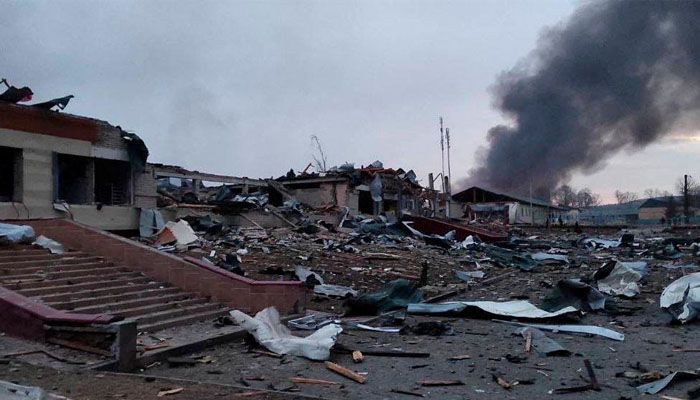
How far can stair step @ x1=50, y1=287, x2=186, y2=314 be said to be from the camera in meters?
8.14

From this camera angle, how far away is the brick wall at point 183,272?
9.82 meters

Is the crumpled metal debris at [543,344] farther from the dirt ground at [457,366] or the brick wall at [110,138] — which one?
the brick wall at [110,138]

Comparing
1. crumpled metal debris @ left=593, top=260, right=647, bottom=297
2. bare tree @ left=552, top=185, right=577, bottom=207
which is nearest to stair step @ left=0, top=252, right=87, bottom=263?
crumpled metal debris @ left=593, top=260, right=647, bottom=297

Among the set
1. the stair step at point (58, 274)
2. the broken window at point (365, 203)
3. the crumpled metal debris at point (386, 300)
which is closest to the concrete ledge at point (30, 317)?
the stair step at point (58, 274)

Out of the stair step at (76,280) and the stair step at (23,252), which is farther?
the stair step at (23,252)

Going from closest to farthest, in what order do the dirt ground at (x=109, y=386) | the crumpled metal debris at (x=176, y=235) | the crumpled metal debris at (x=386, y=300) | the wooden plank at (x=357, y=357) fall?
the dirt ground at (x=109, y=386) < the wooden plank at (x=357, y=357) < the crumpled metal debris at (x=386, y=300) < the crumpled metal debris at (x=176, y=235)

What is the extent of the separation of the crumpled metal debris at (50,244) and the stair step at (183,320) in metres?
3.56

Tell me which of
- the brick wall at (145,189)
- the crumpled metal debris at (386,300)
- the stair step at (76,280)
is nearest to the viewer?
the stair step at (76,280)

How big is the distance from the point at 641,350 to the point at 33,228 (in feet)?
36.5

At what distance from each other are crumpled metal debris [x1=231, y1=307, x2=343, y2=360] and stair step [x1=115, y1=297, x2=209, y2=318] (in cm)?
182

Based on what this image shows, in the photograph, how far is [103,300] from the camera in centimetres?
874

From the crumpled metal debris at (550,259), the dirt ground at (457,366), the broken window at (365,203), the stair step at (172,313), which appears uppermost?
the broken window at (365,203)

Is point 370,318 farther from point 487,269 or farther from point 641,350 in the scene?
point 487,269

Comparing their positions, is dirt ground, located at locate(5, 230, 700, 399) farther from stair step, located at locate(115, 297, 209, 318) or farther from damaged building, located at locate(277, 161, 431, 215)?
damaged building, located at locate(277, 161, 431, 215)
